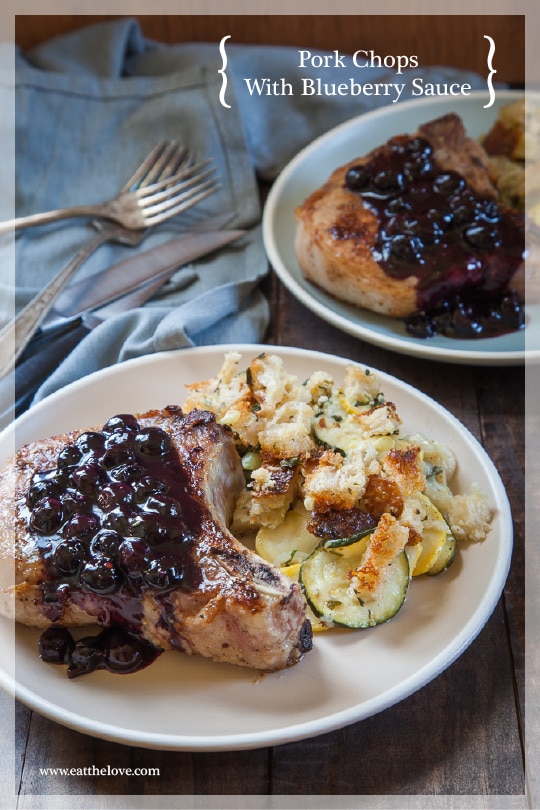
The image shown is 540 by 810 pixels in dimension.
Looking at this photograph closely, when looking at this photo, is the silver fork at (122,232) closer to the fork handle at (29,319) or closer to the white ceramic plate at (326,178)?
the fork handle at (29,319)

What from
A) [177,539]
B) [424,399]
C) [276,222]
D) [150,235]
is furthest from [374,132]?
[177,539]

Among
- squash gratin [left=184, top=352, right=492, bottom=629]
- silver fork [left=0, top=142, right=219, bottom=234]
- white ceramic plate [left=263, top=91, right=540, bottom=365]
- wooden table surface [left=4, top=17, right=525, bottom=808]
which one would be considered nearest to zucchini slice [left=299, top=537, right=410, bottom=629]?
squash gratin [left=184, top=352, right=492, bottom=629]

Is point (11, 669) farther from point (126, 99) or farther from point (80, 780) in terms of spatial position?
point (126, 99)

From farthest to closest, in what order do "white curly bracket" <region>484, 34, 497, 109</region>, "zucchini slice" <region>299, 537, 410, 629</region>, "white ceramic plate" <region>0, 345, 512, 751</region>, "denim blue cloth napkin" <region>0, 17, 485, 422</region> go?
1. "white curly bracket" <region>484, 34, 497, 109</region>
2. "denim blue cloth napkin" <region>0, 17, 485, 422</region>
3. "zucchini slice" <region>299, 537, 410, 629</region>
4. "white ceramic plate" <region>0, 345, 512, 751</region>

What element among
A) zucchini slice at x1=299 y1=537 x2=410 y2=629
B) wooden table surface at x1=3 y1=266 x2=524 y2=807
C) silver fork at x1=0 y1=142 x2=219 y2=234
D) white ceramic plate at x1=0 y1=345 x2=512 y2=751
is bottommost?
wooden table surface at x1=3 y1=266 x2=524 y2=807

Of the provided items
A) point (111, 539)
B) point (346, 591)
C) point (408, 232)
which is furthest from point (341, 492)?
point (408, 232)

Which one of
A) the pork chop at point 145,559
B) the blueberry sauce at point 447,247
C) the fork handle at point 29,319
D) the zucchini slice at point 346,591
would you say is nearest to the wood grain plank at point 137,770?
the pork chop at point 145,559

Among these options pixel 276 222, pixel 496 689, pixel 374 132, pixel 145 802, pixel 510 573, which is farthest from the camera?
pixel 374 132

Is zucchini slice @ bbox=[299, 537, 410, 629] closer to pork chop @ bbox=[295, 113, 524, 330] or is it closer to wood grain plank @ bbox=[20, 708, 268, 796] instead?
wood grain plank @ bbox=[20, 708, 268, 796]
